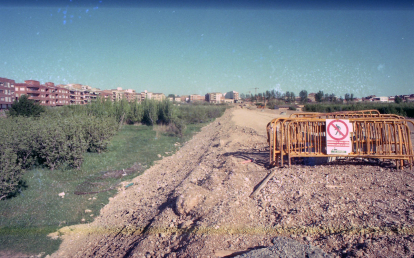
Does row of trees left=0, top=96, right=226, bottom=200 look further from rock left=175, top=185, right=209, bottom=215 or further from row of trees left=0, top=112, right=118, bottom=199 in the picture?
rock left=175, top=185, right=209, bottom=215

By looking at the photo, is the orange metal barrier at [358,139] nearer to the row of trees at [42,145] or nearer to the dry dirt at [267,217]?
the dry dirt at [267,217]

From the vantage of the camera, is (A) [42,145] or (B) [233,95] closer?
(A) [42,145]

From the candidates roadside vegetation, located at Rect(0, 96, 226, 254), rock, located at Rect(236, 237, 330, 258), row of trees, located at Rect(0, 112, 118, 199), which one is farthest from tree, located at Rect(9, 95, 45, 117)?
rock, located at Rect(236, 237, 330, 258)

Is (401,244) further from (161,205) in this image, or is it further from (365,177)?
(161,205)

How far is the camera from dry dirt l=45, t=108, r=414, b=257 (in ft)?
13.0

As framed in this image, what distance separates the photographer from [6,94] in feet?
136

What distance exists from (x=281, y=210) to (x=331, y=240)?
3.95 ft

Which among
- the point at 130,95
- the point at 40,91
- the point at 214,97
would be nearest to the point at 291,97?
the point at 214,97

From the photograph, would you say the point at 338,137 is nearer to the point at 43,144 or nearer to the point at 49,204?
the point at 49,204

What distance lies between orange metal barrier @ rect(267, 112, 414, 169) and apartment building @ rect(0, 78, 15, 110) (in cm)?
4649

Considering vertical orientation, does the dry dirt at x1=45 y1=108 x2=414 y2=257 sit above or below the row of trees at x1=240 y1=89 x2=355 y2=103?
below

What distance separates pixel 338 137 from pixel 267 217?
11.7ft

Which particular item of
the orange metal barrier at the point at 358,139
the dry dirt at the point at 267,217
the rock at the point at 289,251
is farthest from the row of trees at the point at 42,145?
the orange metal barrier at the point at 358,139

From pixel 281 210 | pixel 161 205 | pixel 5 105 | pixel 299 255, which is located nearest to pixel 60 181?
pixel 161 205
